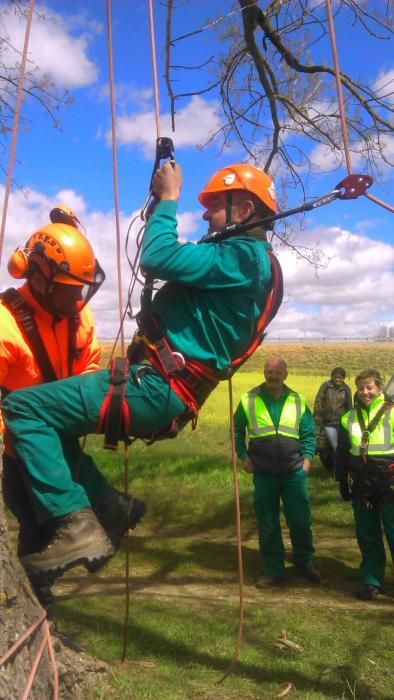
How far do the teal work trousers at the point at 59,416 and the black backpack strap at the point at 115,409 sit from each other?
25 millimetres

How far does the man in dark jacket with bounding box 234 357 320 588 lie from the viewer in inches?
253

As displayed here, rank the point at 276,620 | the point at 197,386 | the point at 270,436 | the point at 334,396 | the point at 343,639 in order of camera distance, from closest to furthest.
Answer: the point at 197,386, the point at 343,639, the point at 276,620, the point at 270,436, the point at 334,396

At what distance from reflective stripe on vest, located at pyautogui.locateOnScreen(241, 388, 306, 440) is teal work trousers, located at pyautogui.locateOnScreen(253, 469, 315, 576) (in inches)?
15.9

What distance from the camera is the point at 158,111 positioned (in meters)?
3.21

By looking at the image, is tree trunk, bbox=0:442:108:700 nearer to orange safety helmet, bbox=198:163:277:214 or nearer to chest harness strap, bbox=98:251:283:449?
chest harness strap, bbox=98:251:283:449

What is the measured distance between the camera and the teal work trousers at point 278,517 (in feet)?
21.1

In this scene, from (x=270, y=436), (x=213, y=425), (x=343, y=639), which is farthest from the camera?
(x=213, y=425)

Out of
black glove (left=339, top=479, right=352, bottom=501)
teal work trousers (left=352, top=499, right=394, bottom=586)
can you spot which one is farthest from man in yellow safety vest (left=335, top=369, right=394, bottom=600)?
black glove (left=339, top=479, right=352, bottom=501)

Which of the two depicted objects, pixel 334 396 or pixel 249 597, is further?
pixel 334 396

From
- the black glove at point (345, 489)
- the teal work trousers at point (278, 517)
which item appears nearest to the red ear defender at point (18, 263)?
the teal work trousers at point (278, 517)

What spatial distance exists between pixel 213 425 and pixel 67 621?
542 inches

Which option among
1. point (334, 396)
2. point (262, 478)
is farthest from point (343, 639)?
point (334, 396)

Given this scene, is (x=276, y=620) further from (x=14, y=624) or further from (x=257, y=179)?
(x=257, y=179)

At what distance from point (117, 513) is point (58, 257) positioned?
137cm
